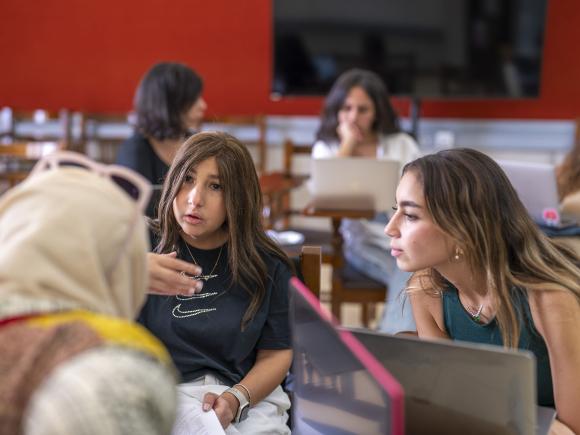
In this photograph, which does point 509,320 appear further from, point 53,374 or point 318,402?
point 53,374

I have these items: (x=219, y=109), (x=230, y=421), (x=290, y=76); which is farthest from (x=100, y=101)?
(x=230, y=421)

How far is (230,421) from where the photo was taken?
1.26m

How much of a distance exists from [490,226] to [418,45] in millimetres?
3185

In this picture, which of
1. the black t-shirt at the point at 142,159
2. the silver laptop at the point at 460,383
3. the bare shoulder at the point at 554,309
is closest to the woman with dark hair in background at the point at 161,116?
the black t-shirt at the point at 142,159

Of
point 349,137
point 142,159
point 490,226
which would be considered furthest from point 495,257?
point 349,137

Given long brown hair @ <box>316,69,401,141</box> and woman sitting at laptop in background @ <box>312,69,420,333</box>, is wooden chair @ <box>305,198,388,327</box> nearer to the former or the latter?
woman sitting at laptop in background @ <box>312,69,420,333</box>

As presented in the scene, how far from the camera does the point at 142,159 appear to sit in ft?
8.57

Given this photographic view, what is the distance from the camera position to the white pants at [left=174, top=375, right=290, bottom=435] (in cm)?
128

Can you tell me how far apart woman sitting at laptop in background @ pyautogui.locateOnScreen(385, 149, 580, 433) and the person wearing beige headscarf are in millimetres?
604

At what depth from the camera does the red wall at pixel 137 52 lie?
4.55 meters

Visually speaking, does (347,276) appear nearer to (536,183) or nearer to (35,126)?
(536,183)

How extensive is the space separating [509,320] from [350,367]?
1.82ft

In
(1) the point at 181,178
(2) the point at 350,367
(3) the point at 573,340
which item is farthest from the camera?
(1) the point at 181,178

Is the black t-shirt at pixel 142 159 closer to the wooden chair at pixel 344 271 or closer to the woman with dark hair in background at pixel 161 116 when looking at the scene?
the woman with dark hair in background at pixel 161 116
